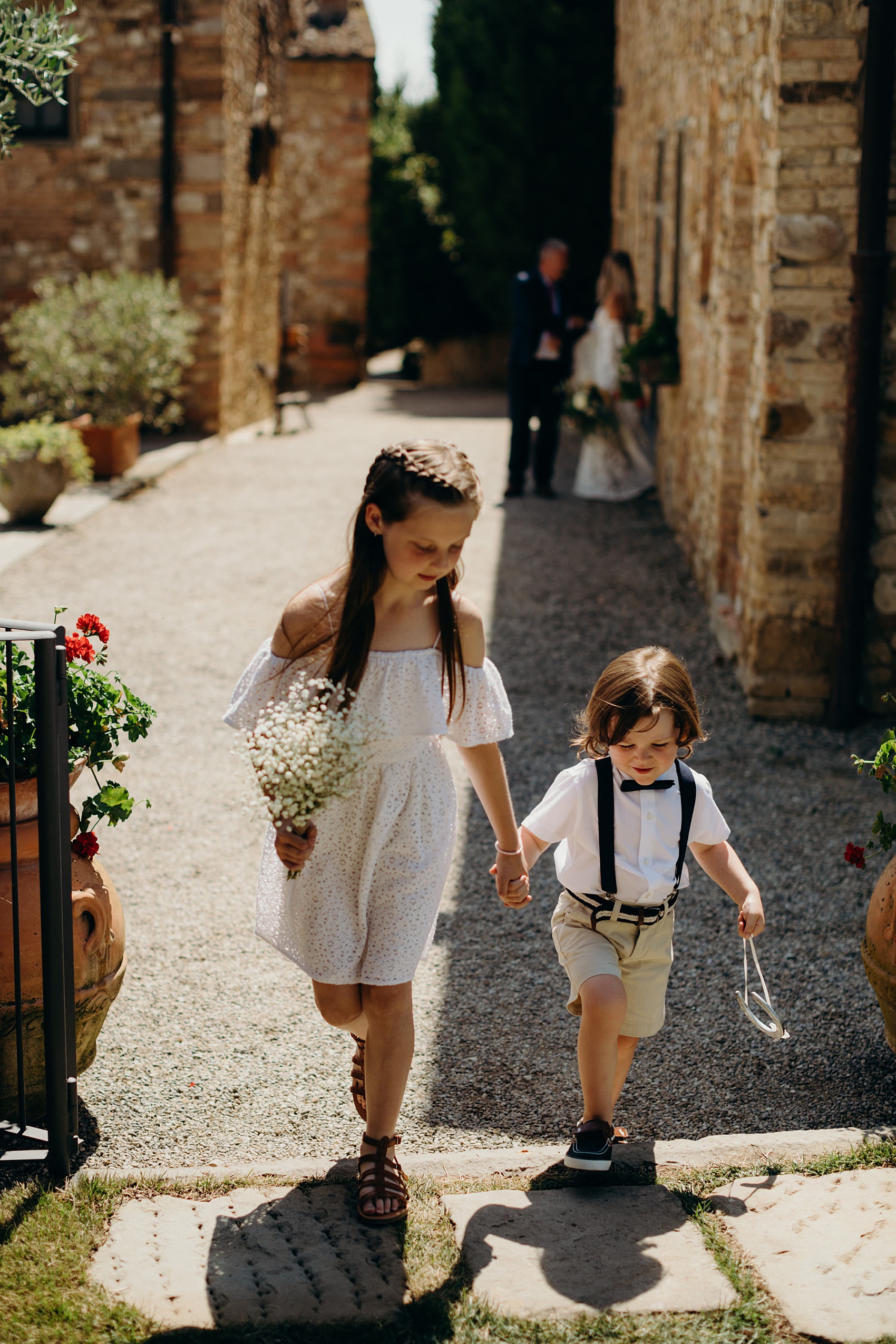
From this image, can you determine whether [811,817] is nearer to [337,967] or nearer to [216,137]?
[337,967]

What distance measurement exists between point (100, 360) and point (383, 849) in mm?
9334

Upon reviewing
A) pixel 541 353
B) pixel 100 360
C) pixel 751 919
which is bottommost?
pixel 751 919

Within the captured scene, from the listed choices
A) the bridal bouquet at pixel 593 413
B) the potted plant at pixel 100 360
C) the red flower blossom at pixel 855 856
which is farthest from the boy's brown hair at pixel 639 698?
the potted plant at pixel 100 360

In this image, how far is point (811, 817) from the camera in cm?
512

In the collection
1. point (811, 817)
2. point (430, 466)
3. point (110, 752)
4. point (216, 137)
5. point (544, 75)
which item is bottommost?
point (811, 817)

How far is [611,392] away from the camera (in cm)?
1088

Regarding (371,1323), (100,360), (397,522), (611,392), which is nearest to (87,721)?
(397,522)

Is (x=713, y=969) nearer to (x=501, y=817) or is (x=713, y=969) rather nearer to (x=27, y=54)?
(x=501, y=817)

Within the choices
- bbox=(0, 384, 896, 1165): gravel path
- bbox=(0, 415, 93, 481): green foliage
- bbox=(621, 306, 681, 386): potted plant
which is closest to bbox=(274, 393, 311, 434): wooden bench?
bbox=(0, 415, 93, 481): green foliage

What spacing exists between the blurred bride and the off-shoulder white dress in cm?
842

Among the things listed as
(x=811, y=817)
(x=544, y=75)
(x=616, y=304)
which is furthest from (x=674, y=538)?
(x=544, y=75)

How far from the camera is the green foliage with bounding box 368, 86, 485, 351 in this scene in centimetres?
2230

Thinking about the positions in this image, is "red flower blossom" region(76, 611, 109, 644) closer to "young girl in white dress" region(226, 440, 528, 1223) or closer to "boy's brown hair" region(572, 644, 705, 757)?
"young girl in white dress" region(226, 440, 528, 1223)

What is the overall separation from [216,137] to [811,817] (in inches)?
399
